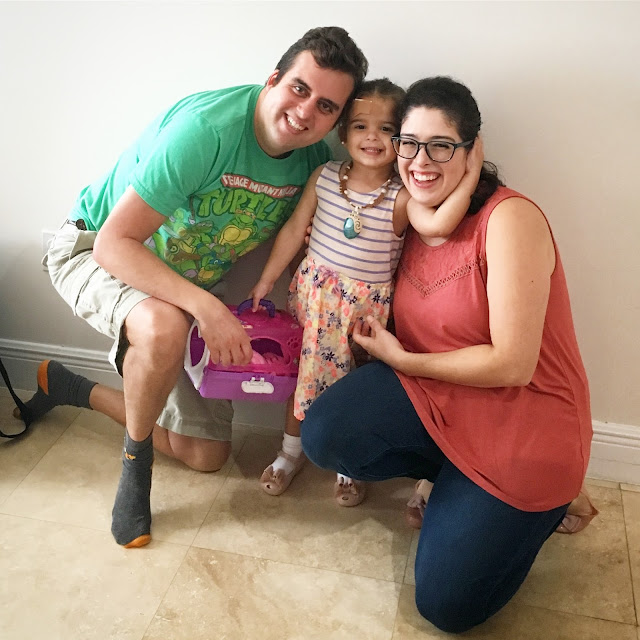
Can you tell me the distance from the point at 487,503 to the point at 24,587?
3.14 feet

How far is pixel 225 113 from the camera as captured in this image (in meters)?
1.46

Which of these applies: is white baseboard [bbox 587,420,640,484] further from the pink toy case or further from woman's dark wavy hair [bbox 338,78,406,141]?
woman's dark wavy hair [bbox 338,78,406,141]

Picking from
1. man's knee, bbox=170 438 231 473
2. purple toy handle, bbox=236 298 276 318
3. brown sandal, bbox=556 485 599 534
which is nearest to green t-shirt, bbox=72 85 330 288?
purple toy handle, bbox=236 298 276 318

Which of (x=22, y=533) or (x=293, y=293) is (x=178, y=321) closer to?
(x=293, y=293)

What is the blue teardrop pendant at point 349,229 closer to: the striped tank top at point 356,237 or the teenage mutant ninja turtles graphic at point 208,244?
the striped tank top at point 356,237

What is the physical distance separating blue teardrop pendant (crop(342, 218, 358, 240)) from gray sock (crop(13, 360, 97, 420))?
842mm

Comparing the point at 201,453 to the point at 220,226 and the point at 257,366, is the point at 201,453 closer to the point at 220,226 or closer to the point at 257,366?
the point at 257,366

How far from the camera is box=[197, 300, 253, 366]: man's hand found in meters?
1.48

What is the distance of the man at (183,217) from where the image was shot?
1.42 meters

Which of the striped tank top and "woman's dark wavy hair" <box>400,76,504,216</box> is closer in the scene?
"woman's dark wavy hair" <box>400,76,504,216</box>

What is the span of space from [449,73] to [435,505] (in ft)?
2.96

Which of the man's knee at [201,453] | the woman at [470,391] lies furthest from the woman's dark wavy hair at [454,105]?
the man's knee at [201,453]

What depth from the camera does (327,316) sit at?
1.55 m

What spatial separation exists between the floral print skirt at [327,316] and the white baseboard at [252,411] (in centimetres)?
40
